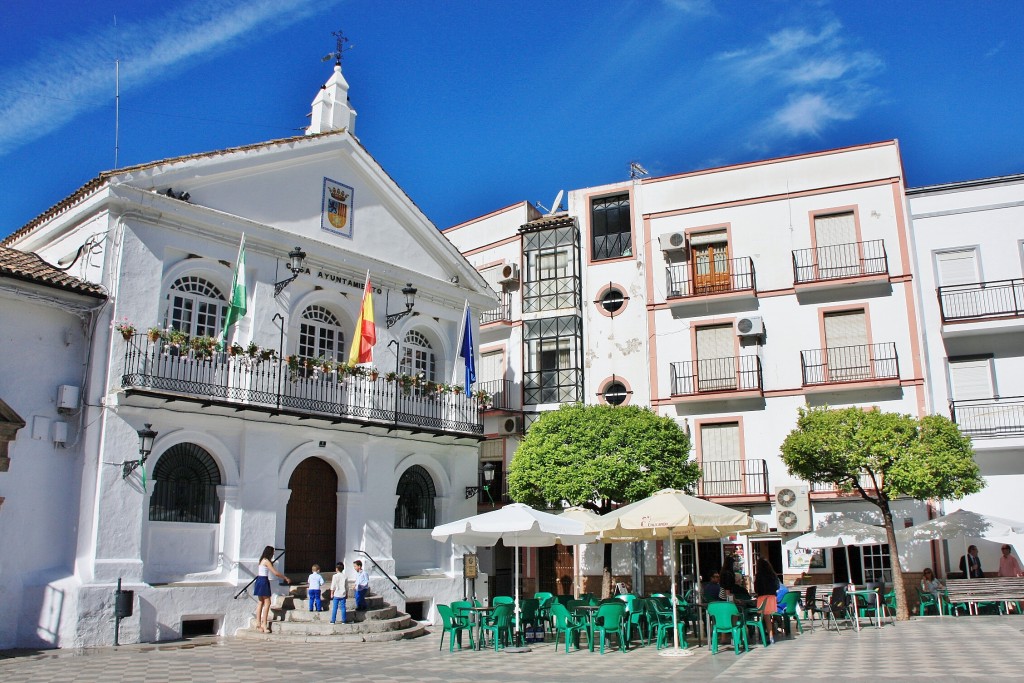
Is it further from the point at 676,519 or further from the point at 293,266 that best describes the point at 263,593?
the point at 676,519

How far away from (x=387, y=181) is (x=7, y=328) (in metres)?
9.83

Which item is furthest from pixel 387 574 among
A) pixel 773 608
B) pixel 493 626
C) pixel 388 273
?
pixel 773 608

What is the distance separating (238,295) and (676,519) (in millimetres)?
9767

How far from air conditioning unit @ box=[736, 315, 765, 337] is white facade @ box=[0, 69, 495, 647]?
854 cm

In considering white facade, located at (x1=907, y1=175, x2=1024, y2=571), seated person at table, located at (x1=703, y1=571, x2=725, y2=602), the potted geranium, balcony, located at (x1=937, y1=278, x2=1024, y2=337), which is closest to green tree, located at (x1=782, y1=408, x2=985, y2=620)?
white facade, located at (x1=907, y1=175, x2=1024, y2=571)

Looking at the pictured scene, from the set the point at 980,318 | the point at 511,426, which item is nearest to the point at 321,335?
the point at 511,426

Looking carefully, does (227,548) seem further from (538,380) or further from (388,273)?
(538,380)

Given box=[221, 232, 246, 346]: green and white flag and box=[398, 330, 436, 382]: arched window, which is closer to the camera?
box=[221, 232, 246, 346]: green and white flag

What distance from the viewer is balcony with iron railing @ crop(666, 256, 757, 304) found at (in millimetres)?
27969

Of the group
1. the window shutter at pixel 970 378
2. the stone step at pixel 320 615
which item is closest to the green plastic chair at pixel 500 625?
the stone step at pixel 320 615

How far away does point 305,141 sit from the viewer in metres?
21.6

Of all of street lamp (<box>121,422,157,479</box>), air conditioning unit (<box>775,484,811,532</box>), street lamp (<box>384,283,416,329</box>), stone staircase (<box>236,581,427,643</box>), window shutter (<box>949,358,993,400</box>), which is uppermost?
street lamp (<box>384,283,416,329</box>)

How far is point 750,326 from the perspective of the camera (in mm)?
27266

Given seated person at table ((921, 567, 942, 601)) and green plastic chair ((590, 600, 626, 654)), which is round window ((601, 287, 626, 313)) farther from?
green plastic chair ((590, 600, 626, 654))
